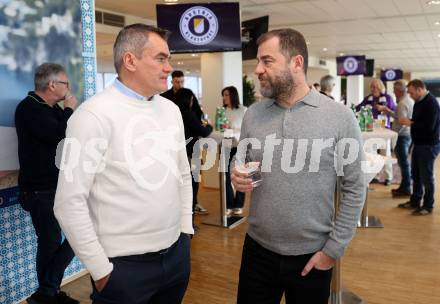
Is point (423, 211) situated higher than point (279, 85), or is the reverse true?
point (279, 85)

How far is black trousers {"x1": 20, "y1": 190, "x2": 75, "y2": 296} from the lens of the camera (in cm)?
259

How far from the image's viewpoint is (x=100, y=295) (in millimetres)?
1470

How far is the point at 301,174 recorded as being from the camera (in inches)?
62.6

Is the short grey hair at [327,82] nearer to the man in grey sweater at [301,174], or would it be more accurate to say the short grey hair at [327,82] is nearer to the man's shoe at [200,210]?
the man's shoe at [200,210]

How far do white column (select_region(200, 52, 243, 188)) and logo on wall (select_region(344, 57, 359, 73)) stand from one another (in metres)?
8.01

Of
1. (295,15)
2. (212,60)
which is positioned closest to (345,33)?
(295,15)

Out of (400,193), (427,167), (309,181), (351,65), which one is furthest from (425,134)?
(351,65)

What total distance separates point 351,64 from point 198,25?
956cm

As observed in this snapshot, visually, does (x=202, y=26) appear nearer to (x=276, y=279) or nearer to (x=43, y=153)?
(x=43, y=153)

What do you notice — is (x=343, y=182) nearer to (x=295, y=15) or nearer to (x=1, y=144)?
(x=1, y=144)

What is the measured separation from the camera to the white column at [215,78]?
21.2 feet

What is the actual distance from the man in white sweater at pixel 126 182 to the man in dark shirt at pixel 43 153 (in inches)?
44.4

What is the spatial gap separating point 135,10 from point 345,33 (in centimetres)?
536

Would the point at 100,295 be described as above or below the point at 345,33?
below
